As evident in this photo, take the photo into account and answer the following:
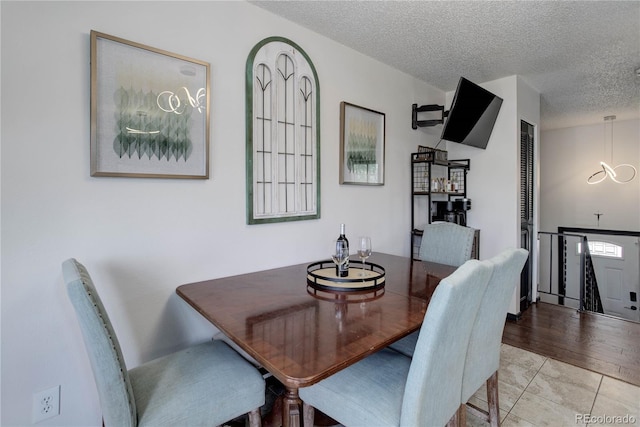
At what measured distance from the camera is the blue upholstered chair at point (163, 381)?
3.29ft

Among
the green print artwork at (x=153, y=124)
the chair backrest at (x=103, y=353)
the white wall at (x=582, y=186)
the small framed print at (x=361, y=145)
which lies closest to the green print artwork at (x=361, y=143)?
the small framed print at (x=361, y=145)

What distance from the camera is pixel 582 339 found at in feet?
9.42

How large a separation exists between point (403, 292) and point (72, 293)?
1.32 metres

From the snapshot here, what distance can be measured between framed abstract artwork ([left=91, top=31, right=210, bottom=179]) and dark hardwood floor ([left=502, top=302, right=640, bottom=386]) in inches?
117

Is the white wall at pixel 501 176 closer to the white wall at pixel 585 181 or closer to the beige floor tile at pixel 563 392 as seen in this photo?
the beige floor tile at pixel 563 392

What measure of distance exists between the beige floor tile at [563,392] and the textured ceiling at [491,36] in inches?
95.5

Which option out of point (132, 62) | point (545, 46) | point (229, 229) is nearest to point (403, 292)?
point (229, 229)

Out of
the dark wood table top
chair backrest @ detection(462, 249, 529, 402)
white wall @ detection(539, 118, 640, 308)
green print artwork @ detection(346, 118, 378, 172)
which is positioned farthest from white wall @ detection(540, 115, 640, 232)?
chair backrest @ detection(462, 249, 529, 402)

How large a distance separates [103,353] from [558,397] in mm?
2490

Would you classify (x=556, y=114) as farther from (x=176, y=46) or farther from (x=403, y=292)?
(x=176, y=46)

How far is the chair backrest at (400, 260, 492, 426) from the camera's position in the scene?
3.25 ft

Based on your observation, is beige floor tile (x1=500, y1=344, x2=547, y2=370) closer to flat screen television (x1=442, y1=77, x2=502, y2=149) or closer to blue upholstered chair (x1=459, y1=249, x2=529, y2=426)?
blue upholstered chair (x1=459, y1=249, x2=529, y2=426)

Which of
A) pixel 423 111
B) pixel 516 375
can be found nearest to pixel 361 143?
pixel 423 111

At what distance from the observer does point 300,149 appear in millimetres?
2322
